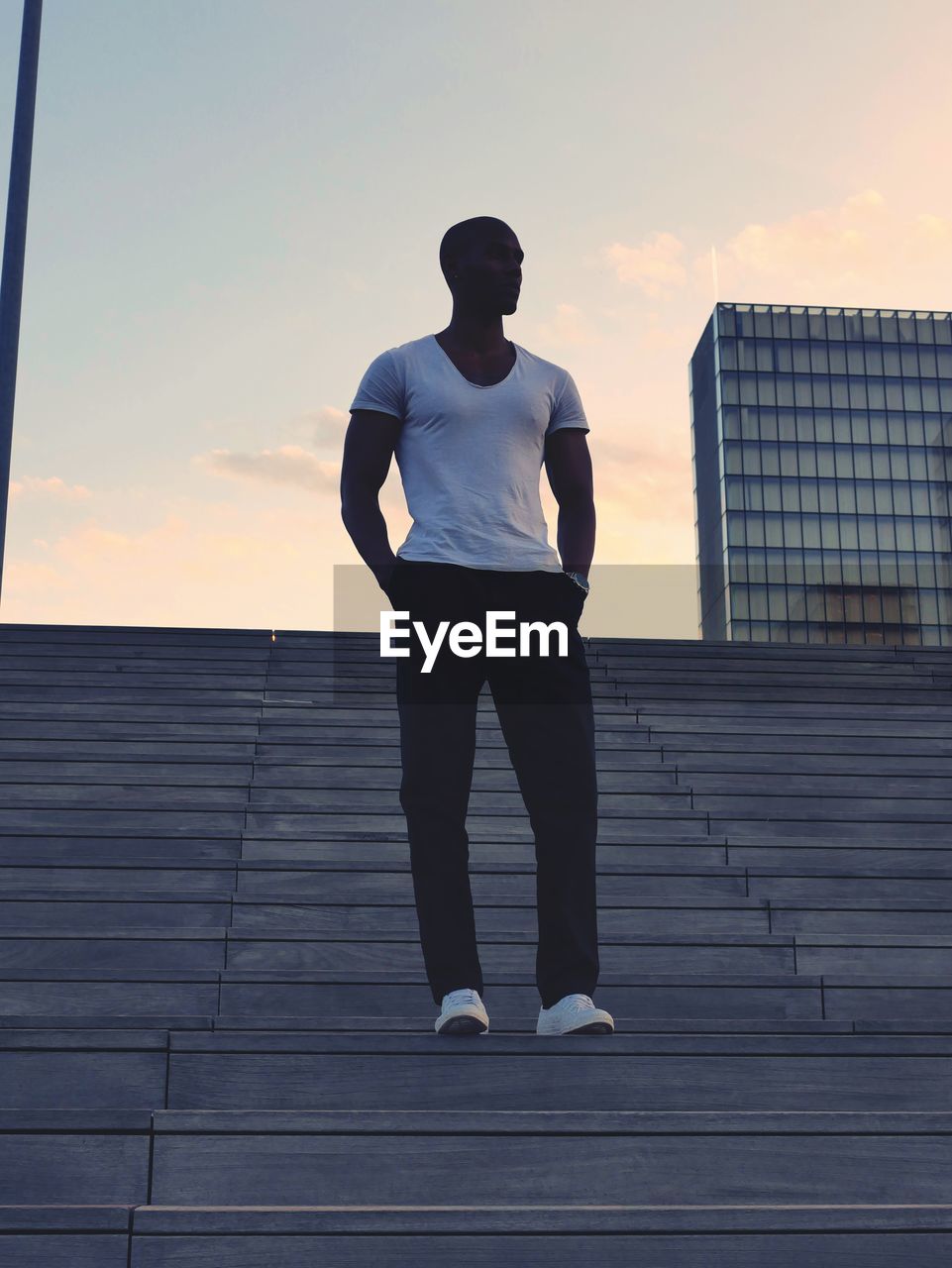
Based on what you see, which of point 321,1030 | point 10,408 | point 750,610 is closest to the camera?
point 321,1030

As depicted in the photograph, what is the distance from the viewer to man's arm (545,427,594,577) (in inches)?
109

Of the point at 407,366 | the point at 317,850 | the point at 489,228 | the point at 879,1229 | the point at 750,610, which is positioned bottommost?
the point at 879,1229

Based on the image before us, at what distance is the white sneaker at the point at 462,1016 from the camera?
2.37 m

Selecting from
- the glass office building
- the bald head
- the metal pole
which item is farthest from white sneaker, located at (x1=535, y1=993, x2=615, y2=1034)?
the glass office building

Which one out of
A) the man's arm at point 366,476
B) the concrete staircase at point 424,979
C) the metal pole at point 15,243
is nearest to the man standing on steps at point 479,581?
the man's arm at point 366,476

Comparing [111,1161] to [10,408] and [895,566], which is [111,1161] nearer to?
[10,408]

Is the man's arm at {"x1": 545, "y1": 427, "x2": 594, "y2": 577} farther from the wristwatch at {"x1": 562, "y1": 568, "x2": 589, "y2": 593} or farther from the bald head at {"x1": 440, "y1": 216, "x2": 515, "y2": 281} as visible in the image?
the bald head at {"x1": 440, "y1": 216, "x2": 515, "y2": 281}

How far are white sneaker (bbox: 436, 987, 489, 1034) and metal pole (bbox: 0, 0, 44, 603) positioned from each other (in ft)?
20.5

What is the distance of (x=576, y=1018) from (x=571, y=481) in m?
1.08

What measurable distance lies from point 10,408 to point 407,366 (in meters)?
6.07

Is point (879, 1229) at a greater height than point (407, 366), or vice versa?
point (407, 366)

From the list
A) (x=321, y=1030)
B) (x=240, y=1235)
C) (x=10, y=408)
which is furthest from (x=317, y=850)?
(x=10, y=408)

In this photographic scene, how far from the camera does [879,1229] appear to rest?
1877 mm

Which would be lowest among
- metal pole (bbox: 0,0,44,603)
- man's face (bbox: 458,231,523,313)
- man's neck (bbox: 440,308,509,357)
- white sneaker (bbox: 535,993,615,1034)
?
white sneaker (bbox: 535,993,615,1034)
